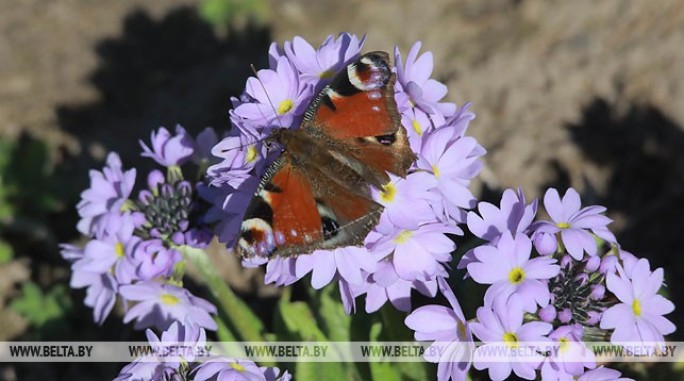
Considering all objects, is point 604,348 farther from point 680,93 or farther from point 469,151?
point 680,93

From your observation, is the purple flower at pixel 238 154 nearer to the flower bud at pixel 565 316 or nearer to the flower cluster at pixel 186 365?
the flower cluster at pixel 186 365

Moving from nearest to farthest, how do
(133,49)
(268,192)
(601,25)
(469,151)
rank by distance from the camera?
(268,192) → (469,151) → (601,25) → (133,49)

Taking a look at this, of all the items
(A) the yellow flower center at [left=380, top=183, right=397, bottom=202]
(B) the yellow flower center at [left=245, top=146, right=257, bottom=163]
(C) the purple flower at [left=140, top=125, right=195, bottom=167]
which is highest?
(C) the purple flower at [left=140, top=125, right=195, bottom=167]

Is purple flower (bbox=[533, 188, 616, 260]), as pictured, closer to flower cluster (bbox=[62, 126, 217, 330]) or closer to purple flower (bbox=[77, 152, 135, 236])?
flower cluster (bbox=[62, 126, 217, 330])

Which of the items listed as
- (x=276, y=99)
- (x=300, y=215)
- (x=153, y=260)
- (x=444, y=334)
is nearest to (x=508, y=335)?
(x=444, y=334)

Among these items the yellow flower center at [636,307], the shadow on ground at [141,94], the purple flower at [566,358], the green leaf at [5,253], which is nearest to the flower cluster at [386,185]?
the purple flower at [566,358]

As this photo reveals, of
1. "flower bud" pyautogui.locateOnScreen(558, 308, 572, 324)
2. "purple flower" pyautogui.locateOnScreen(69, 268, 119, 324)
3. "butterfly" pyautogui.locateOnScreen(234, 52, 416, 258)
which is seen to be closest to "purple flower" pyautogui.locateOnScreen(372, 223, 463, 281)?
"butterfly" pyautogui.locateOnScreen(234, 52, 416, 258)

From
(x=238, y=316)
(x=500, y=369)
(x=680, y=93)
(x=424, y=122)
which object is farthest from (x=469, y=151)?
(x=680, y=93)
